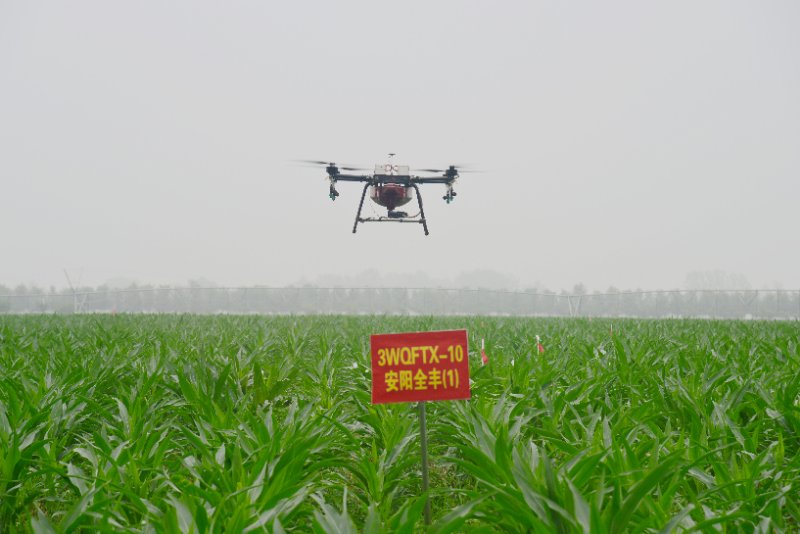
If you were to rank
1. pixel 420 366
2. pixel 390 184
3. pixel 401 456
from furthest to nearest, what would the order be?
pixel 390 184 → pixel 401 456 → pixel 420 366

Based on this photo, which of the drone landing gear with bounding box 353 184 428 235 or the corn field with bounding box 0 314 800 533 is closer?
the corn field with bounding box 0 314 800 533

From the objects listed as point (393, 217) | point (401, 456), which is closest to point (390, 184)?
point (393, 217)

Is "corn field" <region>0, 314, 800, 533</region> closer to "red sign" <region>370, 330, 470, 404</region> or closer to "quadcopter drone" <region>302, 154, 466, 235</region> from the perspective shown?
"red sign" <region>370, 330, 470, 404</region>

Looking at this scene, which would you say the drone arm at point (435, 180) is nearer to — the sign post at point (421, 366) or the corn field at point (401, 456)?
the corn field at point (401, 456)

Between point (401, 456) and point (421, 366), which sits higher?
point (421, 366)

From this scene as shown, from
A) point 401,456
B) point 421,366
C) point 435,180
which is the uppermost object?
point 435,180

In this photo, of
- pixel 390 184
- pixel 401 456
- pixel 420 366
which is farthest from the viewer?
pixel 390 184

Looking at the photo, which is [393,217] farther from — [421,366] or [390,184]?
[421,366]

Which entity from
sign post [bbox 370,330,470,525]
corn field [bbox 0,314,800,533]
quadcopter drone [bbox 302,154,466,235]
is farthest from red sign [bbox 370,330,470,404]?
quadcopter drone [bbox 302,154,466,235]
